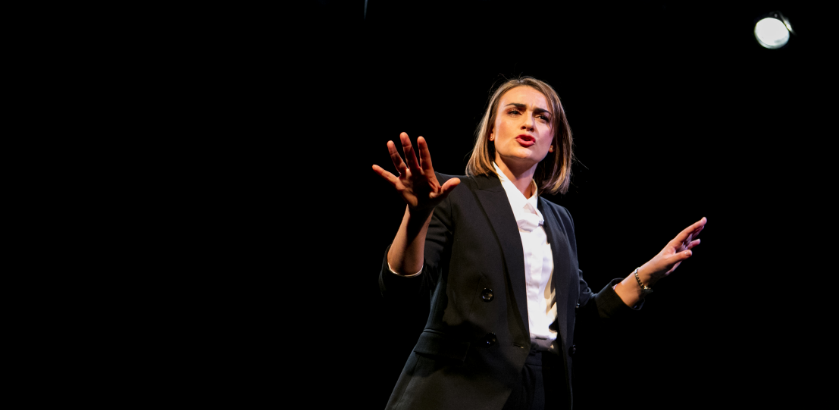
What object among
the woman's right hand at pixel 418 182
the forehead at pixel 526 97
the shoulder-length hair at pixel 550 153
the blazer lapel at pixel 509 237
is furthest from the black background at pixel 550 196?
the woman's right hand at pixel 418 182

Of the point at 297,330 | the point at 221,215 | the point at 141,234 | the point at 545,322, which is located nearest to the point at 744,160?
the point at 545,322

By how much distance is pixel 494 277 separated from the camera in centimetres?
127

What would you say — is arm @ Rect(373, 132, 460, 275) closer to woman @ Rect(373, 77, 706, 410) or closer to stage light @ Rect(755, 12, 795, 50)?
woman @ Rect(373, 77, 706, 410)

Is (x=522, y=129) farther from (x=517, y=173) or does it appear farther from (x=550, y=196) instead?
(x=550, y=196)

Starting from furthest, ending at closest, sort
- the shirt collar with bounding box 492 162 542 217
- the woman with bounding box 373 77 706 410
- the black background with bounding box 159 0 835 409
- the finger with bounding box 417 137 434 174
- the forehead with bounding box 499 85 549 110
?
1. the black background with bounding box 159 0 835 409
2. the forehead with bounding box 499 85 549 110
3. the shirt collar with bounding box 492 162 542 217
4. the woman with bounding box 373 77 706 410
5. the finger with bounding box 417 137 434 174

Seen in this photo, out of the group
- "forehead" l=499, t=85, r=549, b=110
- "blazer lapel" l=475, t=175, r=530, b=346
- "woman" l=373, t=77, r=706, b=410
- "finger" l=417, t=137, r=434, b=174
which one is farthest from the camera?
"forehead" l=499, t=85, r=549, b=110

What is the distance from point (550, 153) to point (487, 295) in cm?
80

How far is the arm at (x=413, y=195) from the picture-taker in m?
1.02

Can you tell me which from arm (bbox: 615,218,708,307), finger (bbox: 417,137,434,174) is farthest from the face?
finger (bbox: 417,137,434,174)

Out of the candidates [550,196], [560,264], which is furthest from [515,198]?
[550,196]

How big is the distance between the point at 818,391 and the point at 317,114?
298cm

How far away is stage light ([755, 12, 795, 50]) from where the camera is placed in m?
2.58

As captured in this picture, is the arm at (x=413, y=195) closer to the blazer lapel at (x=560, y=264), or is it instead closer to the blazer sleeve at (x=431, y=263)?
the blazer sleeve at (x=431, y=263)

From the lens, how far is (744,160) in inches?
114
